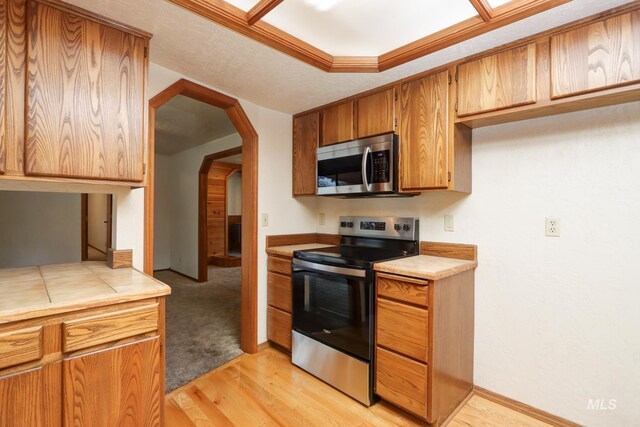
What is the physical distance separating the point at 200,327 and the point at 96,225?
1731mm

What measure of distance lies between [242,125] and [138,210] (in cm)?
110

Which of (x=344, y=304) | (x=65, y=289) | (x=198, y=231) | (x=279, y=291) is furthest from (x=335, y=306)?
(x=198, y=231)

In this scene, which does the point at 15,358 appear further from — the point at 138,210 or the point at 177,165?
the point at 177,165

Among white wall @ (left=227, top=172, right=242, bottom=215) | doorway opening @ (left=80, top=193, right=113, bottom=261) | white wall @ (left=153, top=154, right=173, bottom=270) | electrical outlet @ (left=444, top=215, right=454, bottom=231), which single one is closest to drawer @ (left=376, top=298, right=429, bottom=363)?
electrical outlet @ (left=444, top=215, right=454, bottom=231)

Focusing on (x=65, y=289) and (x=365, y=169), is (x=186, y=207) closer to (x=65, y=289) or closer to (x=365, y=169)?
(x=365, y=169)

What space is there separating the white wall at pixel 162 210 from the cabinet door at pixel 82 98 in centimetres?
475

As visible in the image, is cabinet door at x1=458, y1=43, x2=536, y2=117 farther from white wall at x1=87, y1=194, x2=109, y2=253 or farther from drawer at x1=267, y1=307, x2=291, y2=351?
white wall at x1=87, y1=194, x2=109, y2=253

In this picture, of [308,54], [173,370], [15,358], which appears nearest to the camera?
[15,358]

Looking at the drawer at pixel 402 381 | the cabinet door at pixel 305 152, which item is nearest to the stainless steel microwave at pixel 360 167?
the cabinet door at pixel 305 152

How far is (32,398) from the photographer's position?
1063mm

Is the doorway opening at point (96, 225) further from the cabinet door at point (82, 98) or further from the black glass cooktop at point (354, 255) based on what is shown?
the black glass cooktop at point (354, 255)

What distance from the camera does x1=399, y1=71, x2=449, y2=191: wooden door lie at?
1903mm

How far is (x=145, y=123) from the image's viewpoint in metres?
1.59

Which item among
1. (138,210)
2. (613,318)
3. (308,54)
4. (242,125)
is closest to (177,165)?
(242,125)
